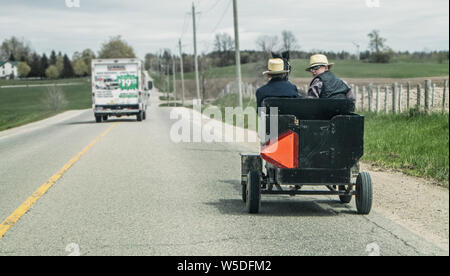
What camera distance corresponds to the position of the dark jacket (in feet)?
25.0

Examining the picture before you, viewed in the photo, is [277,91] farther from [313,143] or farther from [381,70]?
[381,70]

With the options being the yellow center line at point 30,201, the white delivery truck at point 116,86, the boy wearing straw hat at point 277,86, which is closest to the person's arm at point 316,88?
the boy wearing straw hat at point 277,86

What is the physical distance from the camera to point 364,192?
6.83 m

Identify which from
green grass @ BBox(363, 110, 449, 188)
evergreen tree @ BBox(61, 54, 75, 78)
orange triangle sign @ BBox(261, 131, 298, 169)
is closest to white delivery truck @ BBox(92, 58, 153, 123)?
green grass @ BBox(363, 110, 449, 188)

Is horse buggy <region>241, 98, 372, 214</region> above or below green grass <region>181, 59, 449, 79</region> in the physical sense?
above

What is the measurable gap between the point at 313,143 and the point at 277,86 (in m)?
1.22

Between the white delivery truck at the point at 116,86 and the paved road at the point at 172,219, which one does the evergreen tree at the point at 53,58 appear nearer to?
the white delivery truck at the point at 116,86

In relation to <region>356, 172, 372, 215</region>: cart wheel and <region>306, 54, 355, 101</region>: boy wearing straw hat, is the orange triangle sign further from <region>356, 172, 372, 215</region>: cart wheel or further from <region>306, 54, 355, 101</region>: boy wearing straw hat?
<region>306, 54, 355, 101</region>: boy wearing straw hat

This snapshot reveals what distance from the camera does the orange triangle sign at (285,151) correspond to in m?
6.71

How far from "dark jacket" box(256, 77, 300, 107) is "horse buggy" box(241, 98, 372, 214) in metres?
0.75

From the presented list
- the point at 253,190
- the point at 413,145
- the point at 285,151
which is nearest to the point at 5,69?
the point at 413,145

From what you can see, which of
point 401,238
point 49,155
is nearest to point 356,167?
point 401,238

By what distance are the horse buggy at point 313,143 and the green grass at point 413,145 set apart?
253 centimetres

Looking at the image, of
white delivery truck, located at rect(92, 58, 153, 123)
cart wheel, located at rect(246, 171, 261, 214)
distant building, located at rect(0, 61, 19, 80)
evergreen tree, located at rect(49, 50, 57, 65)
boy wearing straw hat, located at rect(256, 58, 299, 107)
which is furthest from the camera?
evergreen tree, located at rect(49, 50, 57, 65)
